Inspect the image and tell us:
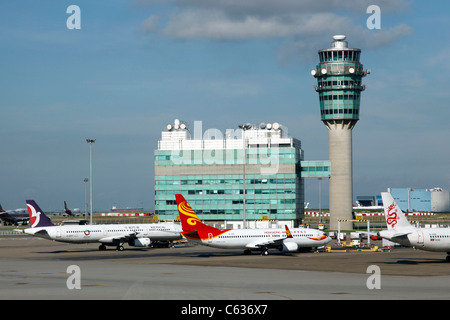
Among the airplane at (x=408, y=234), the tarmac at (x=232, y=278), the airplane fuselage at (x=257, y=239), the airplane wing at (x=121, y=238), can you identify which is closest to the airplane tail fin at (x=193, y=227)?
the airplane fuselage at (x=257, y=239)

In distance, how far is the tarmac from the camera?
40.5 m

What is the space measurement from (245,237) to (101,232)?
2530cm

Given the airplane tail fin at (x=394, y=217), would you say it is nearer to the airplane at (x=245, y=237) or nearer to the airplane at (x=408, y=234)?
the airplane at (x=408, y=234)

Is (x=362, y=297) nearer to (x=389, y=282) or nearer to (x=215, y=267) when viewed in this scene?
(x=389, y=282)

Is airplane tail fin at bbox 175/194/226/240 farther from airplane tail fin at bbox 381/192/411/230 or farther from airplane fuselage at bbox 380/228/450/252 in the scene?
airplane tail fin at bbox 381/192/411/230

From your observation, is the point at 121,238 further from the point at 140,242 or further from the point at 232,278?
the point at 232,278

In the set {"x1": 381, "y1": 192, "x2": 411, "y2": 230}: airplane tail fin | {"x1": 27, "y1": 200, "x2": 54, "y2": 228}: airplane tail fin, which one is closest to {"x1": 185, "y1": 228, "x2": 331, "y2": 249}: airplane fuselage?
{"x1": 381, "y1": 192, "x2": 411, "y2": 230}: airplane tail fin

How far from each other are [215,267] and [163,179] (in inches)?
4256

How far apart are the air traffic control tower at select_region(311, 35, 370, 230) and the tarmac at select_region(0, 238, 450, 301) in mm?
89759

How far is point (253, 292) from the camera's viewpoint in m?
42.0

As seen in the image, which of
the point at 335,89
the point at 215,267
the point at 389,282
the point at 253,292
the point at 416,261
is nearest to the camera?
the point at 253,292

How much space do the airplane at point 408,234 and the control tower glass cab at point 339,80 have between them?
10122cm

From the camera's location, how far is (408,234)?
212 feet
